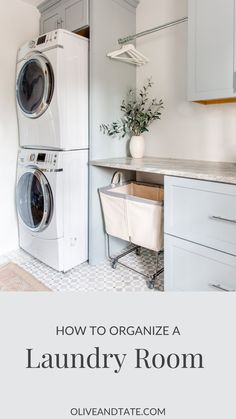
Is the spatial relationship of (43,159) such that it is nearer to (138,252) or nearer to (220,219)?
(138,252)

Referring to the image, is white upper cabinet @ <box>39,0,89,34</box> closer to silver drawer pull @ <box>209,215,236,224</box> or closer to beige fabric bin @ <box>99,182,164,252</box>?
beige fabric bin @ <box>99,182,164,252</box>

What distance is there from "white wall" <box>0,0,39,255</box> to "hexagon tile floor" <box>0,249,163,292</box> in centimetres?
36

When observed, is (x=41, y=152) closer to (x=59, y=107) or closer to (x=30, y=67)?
(x=59, y=107)

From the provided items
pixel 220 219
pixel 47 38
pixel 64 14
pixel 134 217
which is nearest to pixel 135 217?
pixel 134 217

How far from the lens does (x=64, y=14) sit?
7.19 ft

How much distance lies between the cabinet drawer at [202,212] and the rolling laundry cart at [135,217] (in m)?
0.17

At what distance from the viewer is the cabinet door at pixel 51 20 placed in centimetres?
226

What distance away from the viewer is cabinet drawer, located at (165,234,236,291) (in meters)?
1.50

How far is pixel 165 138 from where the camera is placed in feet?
7.97

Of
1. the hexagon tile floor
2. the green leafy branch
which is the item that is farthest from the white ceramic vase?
the hexagon tile floor

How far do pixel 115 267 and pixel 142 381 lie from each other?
1.36 m

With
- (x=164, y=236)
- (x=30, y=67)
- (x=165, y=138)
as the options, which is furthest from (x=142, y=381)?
(x=30, y=67)

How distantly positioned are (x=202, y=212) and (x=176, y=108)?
1.16 metres

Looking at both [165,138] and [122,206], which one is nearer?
[122,206]
